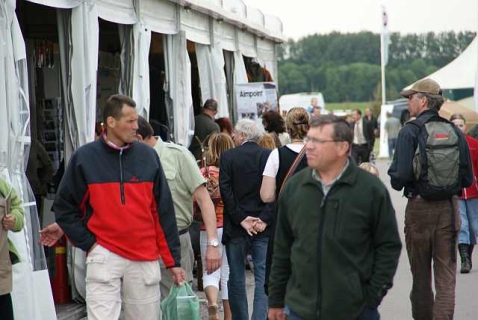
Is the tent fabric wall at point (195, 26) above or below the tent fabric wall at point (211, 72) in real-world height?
above

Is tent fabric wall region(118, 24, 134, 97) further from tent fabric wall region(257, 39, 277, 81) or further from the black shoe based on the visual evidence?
tent fabric wall region(257, 39, 277, 81)

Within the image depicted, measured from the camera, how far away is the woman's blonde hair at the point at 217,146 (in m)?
9.42

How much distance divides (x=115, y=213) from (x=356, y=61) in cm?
12305

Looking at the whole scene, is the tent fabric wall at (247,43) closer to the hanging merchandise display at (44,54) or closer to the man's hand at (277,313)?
the hanging merchandise display at (44,54)

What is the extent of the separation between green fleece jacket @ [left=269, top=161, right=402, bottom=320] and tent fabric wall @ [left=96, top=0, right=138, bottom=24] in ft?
17.0

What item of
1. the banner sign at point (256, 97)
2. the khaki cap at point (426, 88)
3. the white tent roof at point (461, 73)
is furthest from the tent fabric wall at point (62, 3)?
the white tent roof at point (461, 73)

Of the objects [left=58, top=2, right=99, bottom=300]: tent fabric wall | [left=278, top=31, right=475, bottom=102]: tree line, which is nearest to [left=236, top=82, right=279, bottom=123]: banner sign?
[left=58, top=2, right=99, bottom=300]: tent fabric wall

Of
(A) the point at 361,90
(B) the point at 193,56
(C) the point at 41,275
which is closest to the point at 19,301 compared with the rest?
(C) the point at 41,275

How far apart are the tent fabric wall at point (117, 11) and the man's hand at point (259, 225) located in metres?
2.86

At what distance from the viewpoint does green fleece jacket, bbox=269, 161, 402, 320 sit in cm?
528

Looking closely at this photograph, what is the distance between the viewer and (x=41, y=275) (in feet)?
27.3

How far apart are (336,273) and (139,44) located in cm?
643

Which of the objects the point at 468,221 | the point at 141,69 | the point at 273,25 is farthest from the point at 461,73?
the point at 141,69

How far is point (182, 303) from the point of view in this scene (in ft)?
24.0
